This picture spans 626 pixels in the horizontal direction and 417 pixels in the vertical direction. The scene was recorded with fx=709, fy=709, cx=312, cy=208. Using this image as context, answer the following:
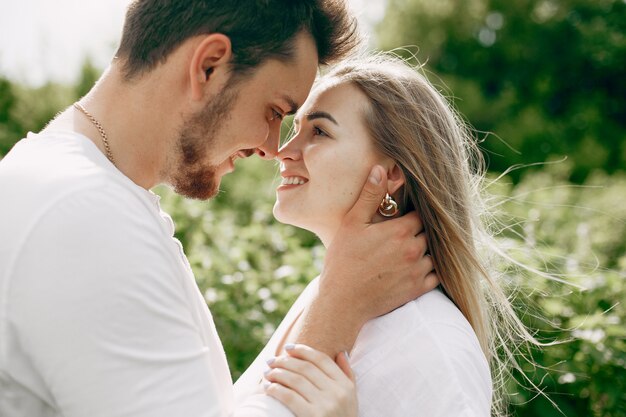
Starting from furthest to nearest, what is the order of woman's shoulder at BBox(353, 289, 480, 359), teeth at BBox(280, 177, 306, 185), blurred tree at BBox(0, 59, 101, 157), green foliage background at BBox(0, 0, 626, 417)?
blurred tree at BBox(0, 59, 101, 157), green foliage background at BBox(0, 0, 626, 417), teeth at BBox(280, 177, 306, 185), woman's shoulder at BBox(353, 289, 480, 359)

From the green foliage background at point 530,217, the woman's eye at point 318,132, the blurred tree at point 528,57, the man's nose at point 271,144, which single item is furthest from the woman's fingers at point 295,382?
the blurred tree at point 528,57

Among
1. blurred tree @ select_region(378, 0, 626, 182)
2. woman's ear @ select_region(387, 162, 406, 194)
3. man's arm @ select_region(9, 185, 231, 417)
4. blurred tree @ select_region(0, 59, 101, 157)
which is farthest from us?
blurred tree @ select_region(378, 0, 626, 182)

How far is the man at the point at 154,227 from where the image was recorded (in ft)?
5.44

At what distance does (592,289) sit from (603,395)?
2.03ft

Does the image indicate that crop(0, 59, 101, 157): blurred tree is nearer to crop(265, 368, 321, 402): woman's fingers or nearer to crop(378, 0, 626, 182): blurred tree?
crop(265, 368, 321, 402): woman's fingers

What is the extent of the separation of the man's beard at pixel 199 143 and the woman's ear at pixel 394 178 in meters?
0.70

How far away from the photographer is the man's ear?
7.21 feet

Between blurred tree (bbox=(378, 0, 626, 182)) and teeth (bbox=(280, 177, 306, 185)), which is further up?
teeth (bbox=(280, 177, 306, 185))

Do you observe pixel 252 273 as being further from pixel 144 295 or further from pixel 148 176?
pixel 144 295

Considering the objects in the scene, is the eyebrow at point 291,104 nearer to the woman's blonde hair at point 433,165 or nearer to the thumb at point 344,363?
the woman's blonde hair at point 433,165

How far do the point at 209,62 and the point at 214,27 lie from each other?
11 cm

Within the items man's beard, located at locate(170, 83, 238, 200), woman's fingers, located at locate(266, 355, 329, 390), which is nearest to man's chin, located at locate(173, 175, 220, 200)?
man's beard, located at locate(170, 83, 238, 200)

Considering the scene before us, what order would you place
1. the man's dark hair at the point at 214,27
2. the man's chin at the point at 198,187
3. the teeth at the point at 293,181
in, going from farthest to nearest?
the teeth at the point at 293,181 < the man's chin at the point at 198,187 < the man's dark hair at the point at 214,27

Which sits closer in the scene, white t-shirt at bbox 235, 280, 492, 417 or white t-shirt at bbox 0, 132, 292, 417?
white t-shirt at bbox 0, 132, 292, 417
